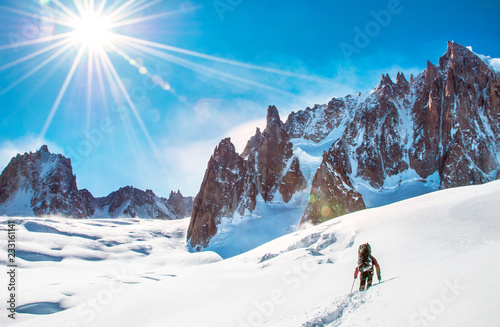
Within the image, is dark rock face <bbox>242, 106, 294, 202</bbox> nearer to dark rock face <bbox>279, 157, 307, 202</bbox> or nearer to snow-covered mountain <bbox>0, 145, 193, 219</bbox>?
dark rock face <bbox>279, 157, 307, 202</bbox>

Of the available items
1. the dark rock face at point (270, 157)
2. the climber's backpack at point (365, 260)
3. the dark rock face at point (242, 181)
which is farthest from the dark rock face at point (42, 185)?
the climber's backpack at point (365, 260)

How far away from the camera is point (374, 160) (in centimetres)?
11456

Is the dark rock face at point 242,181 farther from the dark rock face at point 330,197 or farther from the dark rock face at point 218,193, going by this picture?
the dark rock face at point 330,197

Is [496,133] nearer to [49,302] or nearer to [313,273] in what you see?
[313,273]

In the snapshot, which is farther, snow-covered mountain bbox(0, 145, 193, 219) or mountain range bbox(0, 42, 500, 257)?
snow-covered mountain bbox(0, 145, 193, 219)

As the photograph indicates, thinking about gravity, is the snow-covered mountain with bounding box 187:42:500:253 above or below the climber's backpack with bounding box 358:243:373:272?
above

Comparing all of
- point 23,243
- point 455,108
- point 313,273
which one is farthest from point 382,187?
point 23,243

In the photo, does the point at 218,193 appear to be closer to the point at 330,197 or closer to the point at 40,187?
the point at 330,197

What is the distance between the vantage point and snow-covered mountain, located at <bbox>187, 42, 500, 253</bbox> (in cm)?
9069

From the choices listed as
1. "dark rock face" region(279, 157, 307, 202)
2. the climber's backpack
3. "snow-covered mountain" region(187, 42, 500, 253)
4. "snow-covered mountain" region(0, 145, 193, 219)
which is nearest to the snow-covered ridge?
"snow-covered mountain" region(187, 42, 500, 253)

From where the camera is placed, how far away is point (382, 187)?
107m

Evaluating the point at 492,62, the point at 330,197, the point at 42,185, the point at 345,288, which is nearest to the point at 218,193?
the point at 330,197

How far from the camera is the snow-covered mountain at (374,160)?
90.7 meters

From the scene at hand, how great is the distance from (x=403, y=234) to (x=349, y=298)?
12.5m
